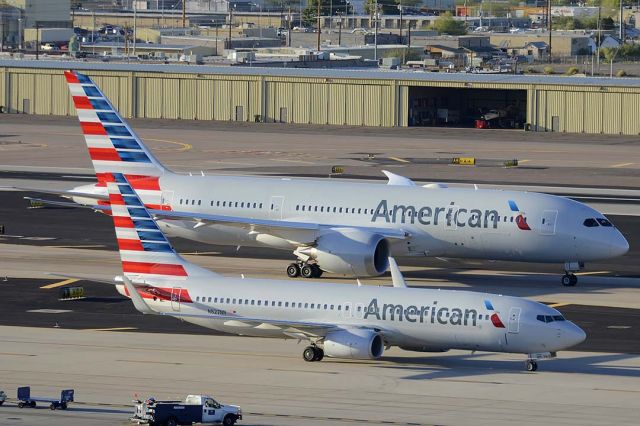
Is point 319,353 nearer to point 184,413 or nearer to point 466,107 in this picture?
point 184,413

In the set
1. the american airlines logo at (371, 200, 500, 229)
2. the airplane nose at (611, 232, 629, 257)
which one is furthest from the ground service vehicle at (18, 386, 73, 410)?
the airplane nose at (611, 232, 629, 257)

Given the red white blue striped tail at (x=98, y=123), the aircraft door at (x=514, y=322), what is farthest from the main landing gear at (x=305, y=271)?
the aircraft door at (x=514, y=322)

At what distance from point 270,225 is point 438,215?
322 inches

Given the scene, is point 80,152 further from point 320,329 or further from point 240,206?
point 320,329

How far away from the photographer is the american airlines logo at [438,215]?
223 feet

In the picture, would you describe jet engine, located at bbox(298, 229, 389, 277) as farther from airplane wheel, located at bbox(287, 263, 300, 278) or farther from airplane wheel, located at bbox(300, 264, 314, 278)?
airplane wheel, located at bbox(287, 263, 300, 278)

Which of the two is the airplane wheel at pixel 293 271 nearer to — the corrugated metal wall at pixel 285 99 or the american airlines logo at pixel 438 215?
the american airlines logo at pixel 438 215

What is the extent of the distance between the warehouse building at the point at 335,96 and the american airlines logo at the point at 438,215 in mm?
74839

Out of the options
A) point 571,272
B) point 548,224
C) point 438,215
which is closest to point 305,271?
point 438,215

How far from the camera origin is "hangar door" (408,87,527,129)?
508 ft

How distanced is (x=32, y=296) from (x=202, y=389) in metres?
20.7

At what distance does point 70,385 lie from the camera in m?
47.3

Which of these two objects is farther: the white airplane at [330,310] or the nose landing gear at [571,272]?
the nose landing gear at [571,272]

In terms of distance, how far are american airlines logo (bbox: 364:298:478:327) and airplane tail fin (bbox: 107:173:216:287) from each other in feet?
23.3
